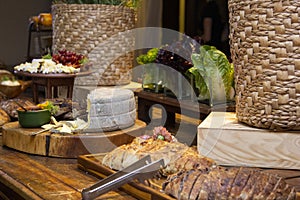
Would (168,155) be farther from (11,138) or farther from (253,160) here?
(11,138)

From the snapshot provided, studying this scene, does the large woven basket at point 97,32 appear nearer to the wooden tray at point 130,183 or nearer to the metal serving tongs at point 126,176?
the wooden tray at point 130,183

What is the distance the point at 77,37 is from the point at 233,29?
1235mm

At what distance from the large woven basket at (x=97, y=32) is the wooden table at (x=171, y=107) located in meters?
0.39

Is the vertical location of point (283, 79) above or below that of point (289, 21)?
below

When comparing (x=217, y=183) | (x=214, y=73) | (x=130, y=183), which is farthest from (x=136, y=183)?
(x=214, y=73)

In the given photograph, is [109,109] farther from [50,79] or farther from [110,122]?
[50,79]

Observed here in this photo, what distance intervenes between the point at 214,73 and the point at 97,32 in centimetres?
83

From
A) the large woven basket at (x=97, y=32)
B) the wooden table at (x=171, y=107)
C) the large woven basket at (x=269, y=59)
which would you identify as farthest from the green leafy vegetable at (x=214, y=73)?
the large woven basket at (x=97, y=32)

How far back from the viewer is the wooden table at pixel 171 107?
161cm

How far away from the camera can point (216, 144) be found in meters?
1.22

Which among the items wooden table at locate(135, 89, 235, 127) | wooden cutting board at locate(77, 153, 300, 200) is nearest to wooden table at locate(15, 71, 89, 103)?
wooden table at locate(135, 89, 235, 127)

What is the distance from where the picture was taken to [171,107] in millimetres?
1782

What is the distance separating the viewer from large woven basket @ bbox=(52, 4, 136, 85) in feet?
7.45

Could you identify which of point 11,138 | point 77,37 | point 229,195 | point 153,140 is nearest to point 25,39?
point 77,37
